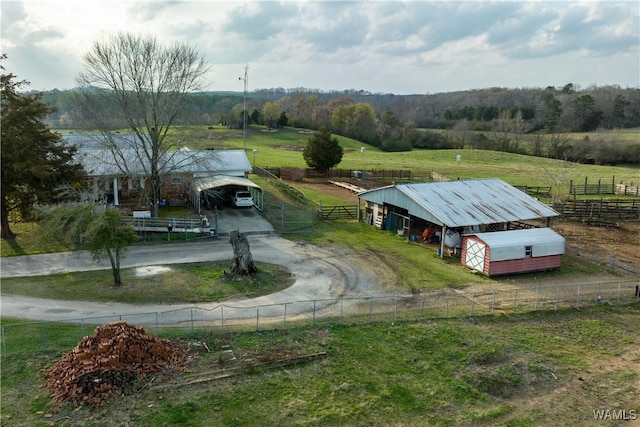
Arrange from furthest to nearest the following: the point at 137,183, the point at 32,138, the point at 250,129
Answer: the point at 250,129
the point at 137,183
the point at 32,138

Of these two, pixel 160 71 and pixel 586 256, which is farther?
pixel 160 71

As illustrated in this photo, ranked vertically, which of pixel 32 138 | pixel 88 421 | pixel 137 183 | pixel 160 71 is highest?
pixel 160 71

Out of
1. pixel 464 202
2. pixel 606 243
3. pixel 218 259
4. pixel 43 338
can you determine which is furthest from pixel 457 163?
pixel 43 338

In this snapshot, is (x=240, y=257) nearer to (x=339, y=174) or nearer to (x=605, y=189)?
(x=339, y=174)

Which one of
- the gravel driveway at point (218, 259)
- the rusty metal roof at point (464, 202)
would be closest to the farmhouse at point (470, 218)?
the rusty metal roof at point (464, 202)

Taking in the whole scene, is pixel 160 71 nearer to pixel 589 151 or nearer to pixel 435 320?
pixel 435 320

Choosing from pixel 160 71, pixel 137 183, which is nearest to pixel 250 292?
pixel 160 71

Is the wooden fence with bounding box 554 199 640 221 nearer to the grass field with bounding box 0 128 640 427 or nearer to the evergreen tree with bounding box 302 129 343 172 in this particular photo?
the grass field with bounding box 0 128 640 427

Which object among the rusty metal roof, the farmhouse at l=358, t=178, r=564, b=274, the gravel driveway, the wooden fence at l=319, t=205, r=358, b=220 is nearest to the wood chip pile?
the gravel driveway
